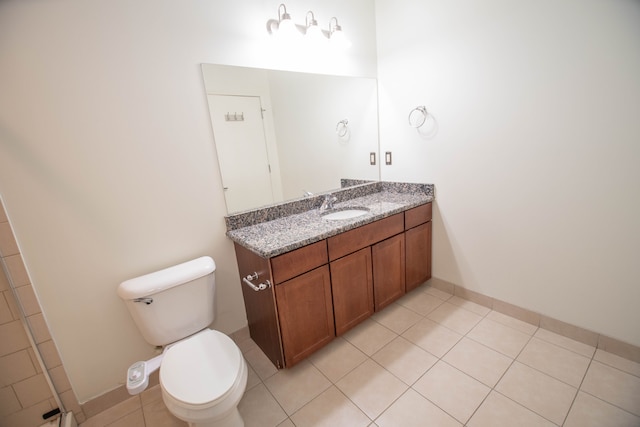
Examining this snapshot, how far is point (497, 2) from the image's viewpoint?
163cm

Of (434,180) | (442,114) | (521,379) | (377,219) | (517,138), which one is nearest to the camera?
(521,379)

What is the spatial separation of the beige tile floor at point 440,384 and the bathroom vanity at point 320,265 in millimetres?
159

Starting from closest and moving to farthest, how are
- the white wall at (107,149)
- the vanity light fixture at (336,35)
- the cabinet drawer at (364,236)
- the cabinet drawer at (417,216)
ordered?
1. the white wall at (107,149)
2. the cabinet drawer at (364,236)
3. the vanity light fixture at (336,35)
4. the cabinet drawer at (417,216)

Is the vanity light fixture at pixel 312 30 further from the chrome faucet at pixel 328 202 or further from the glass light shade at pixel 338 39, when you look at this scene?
the chrome faucet at pixel 328 202

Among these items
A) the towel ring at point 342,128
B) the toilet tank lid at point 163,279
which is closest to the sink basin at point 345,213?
the towel ring at point 342,128

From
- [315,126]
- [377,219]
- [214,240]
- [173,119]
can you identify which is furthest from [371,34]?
[214,240]

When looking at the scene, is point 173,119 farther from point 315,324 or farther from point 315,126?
point 315,324

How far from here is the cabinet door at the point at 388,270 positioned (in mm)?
1920

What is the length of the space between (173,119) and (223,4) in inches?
28.2

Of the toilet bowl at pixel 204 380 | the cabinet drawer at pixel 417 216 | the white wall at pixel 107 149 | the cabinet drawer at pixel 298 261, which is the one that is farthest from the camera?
the cabinet drawer at pixel 417 216

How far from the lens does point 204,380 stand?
1.17 metres

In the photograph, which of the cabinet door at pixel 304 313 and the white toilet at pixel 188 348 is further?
the cabinet door at pixel 304 313

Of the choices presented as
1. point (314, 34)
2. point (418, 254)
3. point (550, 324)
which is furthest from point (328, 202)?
point (550, 324)

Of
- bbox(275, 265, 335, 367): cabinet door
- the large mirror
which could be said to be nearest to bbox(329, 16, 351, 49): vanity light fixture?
the large mirror
